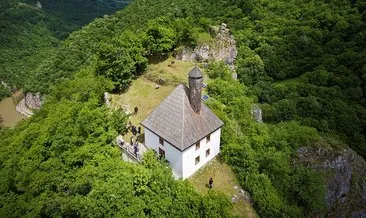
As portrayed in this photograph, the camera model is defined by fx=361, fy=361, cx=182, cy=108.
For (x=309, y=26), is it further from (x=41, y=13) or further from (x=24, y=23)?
(x=41, y=13)

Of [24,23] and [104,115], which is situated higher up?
[104,115]

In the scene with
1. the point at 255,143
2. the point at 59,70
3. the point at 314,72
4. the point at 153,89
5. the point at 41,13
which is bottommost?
the point at 41,13

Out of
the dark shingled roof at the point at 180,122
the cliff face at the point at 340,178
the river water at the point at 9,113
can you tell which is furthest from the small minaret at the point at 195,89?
the river water at the point at 9,113

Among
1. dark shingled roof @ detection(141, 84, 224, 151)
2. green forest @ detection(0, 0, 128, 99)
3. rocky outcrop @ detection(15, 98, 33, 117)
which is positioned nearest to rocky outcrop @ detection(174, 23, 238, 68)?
dark shingled roof @ detection(141, 84, 224, 151)

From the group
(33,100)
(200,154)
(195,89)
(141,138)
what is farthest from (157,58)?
(33,100)

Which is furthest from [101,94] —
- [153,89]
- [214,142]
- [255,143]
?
[255,143]

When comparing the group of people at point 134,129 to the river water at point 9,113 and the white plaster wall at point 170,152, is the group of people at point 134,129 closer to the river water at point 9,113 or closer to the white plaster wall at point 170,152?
the white plaster wall at point 170,152

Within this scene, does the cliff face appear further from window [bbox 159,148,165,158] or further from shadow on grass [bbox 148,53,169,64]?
shadow on grass [bbox 148,53,169,64]

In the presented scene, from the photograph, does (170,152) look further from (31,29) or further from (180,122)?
(31,29)
